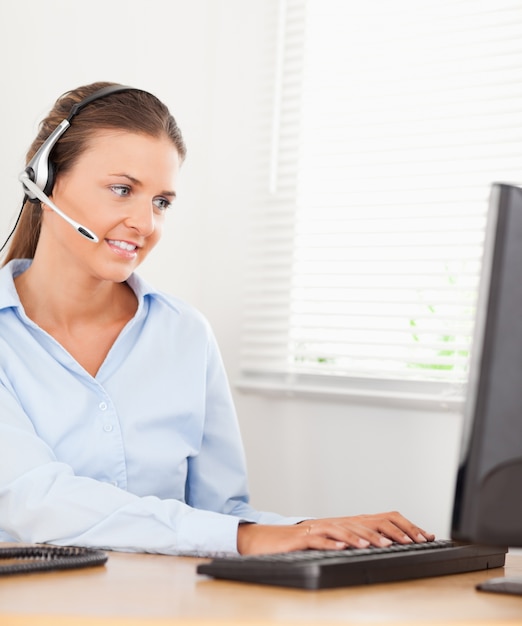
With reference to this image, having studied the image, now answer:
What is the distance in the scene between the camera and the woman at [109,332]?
1685 mm

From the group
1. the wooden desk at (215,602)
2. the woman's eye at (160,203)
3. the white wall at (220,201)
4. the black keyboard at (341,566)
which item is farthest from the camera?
the white wall at (220,201)

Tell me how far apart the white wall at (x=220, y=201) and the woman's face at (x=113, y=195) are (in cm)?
33

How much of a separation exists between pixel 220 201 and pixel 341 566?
1.67 metres

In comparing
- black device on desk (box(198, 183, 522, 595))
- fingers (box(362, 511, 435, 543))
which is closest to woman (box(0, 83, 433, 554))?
fingers (box(362, 511, 435, 543))

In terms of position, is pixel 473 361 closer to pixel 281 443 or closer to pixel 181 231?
pixel 281 443

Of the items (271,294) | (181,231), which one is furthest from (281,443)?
(181,231)

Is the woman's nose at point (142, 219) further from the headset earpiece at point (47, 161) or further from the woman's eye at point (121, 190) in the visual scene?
the headset earpiece at point (47, 161)

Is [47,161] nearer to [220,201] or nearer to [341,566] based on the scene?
[220,201]

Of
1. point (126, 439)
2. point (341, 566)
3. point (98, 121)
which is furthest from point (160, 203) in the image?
point (341, 566)

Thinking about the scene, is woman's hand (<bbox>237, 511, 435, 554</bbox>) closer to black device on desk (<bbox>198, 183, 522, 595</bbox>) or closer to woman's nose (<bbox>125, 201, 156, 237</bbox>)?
black device on desk (<bbox>198, 183, 522, 595</bbox>)

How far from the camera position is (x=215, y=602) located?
0.87 m

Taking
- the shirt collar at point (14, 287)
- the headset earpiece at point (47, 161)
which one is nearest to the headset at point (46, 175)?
the headset earpiece at point (47, 161)

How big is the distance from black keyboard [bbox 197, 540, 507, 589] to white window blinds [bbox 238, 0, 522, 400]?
3.10ft

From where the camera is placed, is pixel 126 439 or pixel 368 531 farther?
pixel 126 439
